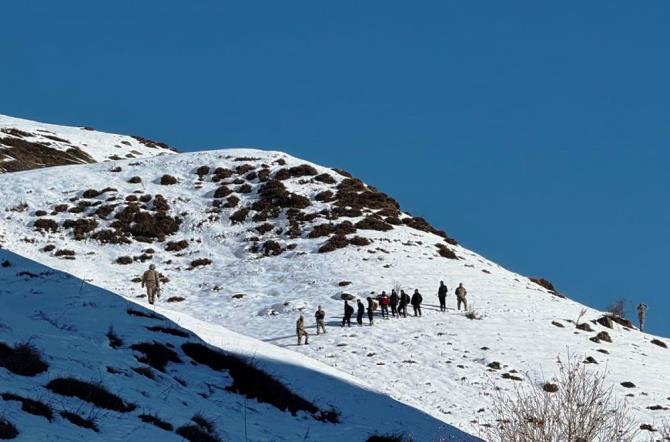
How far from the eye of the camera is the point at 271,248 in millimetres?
52562

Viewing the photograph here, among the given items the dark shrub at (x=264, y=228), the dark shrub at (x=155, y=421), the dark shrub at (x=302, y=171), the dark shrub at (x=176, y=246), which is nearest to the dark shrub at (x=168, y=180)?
the dark shrub at (x=302, y=171)

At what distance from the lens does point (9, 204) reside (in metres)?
57.2

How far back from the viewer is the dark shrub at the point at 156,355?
19062 millimetres

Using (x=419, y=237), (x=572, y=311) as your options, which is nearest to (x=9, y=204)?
(x=419, y=237)

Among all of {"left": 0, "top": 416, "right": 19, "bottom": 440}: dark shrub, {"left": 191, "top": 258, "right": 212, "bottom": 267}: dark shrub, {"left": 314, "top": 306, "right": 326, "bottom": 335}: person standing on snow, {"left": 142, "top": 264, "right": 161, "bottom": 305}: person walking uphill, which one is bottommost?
{"left": 0, "top": 416, "right": 19, "bottom": 440}: dark shrub

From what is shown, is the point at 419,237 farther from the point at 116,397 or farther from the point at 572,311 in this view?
the point at 116,397

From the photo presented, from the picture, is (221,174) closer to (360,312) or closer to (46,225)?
(46,225)

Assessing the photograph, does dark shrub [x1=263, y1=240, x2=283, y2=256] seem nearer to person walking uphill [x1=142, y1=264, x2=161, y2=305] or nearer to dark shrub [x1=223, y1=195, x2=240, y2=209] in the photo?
dark shrub [x1=223, y1=195, x2=240, y2=209]

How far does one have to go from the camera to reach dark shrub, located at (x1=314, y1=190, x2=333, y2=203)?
5961cm

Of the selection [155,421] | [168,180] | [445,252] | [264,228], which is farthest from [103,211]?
[155,421]

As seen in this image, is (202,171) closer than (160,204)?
No

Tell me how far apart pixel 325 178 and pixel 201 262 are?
15415mm

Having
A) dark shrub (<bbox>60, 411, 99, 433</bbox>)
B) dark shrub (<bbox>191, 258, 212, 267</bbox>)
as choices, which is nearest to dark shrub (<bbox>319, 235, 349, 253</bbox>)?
dark shrub (<bbox>191, 258, 212, 267</bbox>)

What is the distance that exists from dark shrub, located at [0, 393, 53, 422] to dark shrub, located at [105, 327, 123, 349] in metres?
5.83
